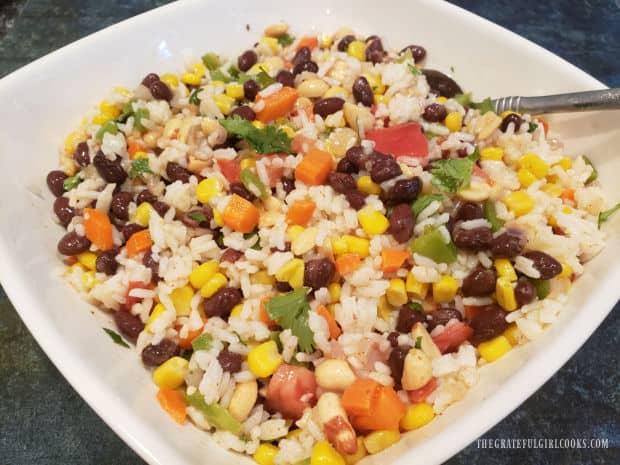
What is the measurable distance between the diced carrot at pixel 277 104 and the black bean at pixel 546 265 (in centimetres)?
119

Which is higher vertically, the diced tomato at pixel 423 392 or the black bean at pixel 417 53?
the black bean at pixel 417 53

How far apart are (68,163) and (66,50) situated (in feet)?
1.70

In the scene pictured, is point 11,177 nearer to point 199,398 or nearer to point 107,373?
point 107,373

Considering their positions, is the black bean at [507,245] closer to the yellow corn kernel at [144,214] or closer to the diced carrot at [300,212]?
the diced carrot at [300,212]

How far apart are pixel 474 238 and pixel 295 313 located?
632 millimetres

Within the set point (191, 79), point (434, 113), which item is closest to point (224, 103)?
point (191, 79)

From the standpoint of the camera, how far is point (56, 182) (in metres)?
2.08

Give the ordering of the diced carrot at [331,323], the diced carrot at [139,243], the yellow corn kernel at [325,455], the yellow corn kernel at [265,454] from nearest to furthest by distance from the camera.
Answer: the yellow corn kernel at [325,455], the yellow corn kernel at [265,454], the diced carrot at [331,323], the diced carrot at [139,243]

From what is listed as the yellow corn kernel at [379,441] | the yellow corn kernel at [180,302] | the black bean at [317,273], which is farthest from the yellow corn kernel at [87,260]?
the yellow corn kernel at [379,441]

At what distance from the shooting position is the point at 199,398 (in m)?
1.55

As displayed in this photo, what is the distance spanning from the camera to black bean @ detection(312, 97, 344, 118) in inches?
88.0

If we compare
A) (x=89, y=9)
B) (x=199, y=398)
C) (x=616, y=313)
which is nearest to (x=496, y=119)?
(x=616, y=313)

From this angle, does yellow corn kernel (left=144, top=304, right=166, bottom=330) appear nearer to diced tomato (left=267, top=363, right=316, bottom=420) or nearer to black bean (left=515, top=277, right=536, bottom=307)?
diced tomato (left=267, top=363, right=316, bottom=420)

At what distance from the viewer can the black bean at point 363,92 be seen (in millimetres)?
2285
